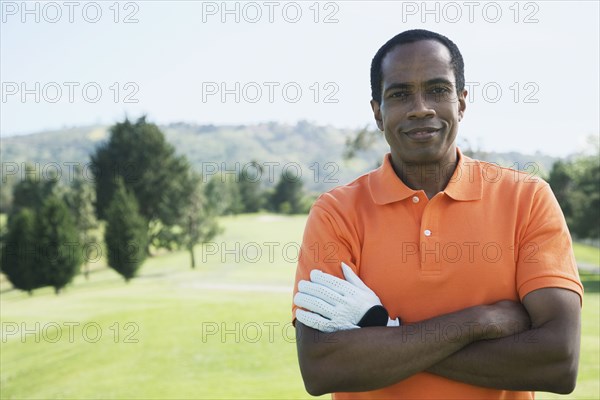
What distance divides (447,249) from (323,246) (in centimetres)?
56

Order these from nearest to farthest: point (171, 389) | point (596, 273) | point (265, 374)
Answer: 1. point (171, 389)
2. point (265, 374)
3. point (596, 273)

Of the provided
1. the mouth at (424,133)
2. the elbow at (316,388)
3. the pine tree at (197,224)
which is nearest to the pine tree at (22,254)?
the pine tree at (197,224)

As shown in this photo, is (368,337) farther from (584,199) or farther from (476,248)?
(584,199)

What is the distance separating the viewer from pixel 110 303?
20250 mm

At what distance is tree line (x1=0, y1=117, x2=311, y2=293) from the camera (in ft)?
114

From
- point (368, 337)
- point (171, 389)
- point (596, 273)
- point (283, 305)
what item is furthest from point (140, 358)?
point (596, 273)

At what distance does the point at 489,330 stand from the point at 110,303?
18817mm

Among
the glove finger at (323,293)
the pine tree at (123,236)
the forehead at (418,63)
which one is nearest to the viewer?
the glove finger at (323,293)

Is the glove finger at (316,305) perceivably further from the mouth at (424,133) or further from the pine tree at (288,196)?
the pine tree at (288,196)

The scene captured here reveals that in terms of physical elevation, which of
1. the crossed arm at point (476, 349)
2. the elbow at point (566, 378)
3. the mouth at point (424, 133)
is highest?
the mouth at point (424, 133)

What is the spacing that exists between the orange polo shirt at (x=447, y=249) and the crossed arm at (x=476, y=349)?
3.5 inches

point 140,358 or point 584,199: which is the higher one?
point 584,199

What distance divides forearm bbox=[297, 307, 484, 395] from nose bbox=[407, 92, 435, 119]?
90 cm

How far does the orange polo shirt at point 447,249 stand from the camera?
2895 mm
